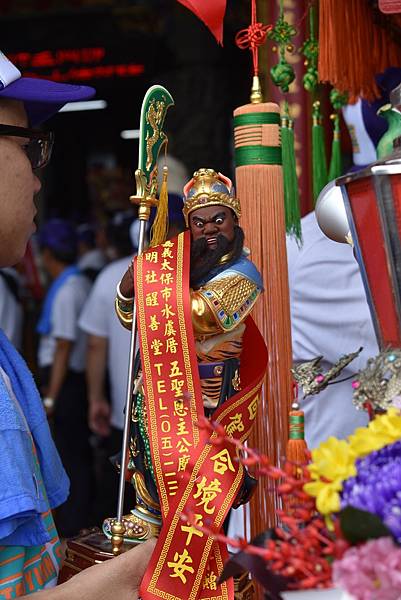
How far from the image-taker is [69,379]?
5.30 meters

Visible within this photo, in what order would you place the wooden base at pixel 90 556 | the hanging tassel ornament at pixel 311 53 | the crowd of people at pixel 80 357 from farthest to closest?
the crowd of people at pixel 80 357
the hanging tassel ornament at pixel 311 53
the wooden base at pixel 90 556

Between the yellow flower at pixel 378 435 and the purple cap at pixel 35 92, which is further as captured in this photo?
the purple cap at pixel 35 92

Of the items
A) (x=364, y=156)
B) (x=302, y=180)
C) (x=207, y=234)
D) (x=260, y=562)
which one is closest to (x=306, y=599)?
(x=260, y=562)

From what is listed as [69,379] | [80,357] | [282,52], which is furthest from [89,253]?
[282,52]

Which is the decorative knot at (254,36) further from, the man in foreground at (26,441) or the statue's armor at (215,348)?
the statue's armor at (215,348)

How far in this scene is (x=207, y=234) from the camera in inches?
74.7

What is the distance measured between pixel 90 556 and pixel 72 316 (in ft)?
11.2

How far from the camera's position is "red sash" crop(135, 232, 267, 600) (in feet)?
5.76

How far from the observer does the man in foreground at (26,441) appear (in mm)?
1578

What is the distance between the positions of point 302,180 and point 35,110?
1.73 m

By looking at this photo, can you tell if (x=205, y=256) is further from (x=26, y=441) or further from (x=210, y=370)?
(x=26, y=441)

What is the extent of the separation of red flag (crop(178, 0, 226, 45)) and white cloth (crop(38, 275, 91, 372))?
336 cm

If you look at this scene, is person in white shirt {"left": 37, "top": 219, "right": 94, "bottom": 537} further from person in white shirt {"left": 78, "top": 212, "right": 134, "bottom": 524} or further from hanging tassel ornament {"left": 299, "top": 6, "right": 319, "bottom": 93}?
hanging tassel ornament {"left": 299, "top": 6, "right": 319, "bottom": 93}

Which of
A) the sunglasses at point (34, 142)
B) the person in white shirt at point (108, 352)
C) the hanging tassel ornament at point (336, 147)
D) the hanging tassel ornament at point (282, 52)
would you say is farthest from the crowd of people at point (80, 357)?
the sunglasses at point (34, 142)
